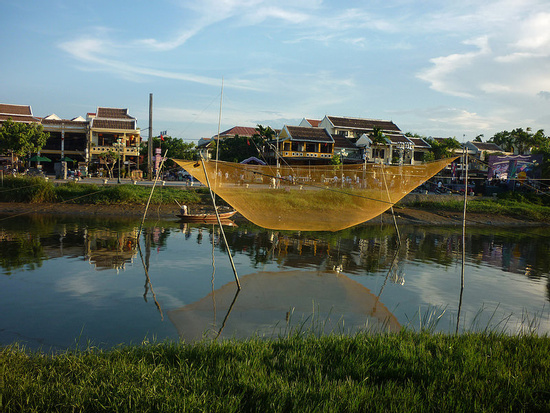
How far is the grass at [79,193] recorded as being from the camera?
1809cm

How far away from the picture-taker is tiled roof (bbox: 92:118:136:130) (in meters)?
35.6

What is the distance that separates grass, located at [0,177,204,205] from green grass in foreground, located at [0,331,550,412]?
14.9 metres

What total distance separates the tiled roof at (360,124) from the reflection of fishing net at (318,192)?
35614 mm

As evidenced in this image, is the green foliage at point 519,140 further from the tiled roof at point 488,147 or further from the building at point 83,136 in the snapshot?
the building at point 83,136

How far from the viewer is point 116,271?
8.80 metres

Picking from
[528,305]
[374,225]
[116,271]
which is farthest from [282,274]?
[374,225]

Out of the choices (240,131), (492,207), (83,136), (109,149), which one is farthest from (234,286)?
(240,131)

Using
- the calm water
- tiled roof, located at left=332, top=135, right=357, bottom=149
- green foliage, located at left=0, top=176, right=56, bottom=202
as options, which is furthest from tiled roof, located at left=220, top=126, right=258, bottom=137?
the calm water

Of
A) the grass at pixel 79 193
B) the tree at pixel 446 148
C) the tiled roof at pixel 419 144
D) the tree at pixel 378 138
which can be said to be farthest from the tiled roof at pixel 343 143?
the grass at pixel 79 193

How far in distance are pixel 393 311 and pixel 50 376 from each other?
5.12m

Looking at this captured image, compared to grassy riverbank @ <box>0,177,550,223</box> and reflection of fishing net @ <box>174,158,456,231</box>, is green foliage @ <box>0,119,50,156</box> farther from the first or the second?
reflection of fishing net @ <box>174,158,456,231</box>

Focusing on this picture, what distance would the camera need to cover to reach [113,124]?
3612 cm

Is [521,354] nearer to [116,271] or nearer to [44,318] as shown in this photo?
[44,318]

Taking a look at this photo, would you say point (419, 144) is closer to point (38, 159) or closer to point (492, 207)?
point (492, 207)
